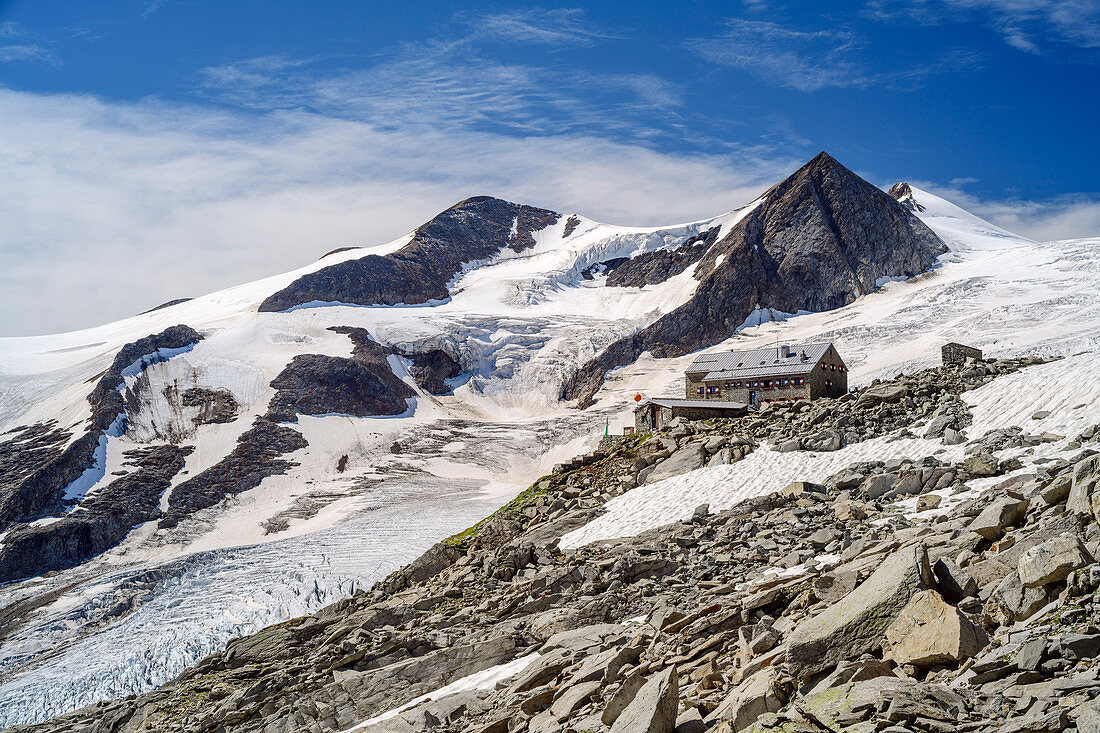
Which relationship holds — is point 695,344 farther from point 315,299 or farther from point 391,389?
point 315,299

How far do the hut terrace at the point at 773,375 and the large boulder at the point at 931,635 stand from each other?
37.1m

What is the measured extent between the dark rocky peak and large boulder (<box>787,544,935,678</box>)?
18771 centimetres

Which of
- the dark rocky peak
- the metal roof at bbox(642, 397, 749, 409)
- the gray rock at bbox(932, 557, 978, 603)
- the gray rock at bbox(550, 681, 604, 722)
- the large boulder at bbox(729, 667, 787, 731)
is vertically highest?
the dark rocky peak

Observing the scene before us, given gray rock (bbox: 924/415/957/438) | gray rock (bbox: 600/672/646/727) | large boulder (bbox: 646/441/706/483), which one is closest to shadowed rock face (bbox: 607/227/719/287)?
large boulder (bbox: 646/441/706/483)

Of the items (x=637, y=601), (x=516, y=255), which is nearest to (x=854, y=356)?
(x=637, y=601)

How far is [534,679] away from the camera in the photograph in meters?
18.3

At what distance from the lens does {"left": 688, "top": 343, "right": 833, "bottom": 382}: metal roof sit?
48.6 metres

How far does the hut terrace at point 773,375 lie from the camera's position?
47.6 m

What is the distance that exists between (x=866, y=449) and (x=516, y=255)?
148197 mm

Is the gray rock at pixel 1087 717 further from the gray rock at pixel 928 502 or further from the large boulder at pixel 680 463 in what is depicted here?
the large boulder at pixel 680 463

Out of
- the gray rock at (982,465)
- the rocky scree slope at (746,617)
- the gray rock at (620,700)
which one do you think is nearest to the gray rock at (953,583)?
the rocky scree slope at (746,617)

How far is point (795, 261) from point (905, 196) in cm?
7133

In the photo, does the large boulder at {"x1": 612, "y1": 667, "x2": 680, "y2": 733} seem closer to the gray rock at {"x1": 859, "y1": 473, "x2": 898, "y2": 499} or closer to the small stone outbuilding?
the gray rock at {"x1": 859, "y1": 473, "x2": 898, "y2": 499}

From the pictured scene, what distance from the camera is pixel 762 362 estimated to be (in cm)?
5106
